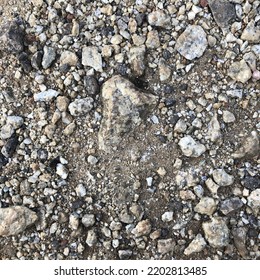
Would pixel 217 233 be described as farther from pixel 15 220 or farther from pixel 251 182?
pixel 15 220

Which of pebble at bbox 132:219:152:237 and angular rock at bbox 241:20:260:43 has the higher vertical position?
angular rock at bbox 241:20:260:43

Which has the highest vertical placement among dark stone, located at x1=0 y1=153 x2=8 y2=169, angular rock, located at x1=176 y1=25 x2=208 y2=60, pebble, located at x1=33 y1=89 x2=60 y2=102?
angular rock, located at x1=176 y1=25 x2=208 y2=60

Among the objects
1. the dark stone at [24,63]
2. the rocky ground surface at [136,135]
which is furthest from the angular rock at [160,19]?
the dark stone at [24,63]

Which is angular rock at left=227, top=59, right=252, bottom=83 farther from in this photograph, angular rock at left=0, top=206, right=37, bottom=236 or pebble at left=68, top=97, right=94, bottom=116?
angular rock at left=0, top=206, right=37, bottom=236

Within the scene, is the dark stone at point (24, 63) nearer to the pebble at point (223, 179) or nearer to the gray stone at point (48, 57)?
the gray stone at point (48, 57)

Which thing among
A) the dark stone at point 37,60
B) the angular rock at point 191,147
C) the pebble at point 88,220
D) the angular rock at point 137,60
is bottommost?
the pebble at point 88,220

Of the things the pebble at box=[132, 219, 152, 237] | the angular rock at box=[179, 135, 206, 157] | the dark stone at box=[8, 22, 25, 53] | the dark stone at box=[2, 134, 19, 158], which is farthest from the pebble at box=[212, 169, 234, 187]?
the dark stone at box=[8, 22, 25, 53]
